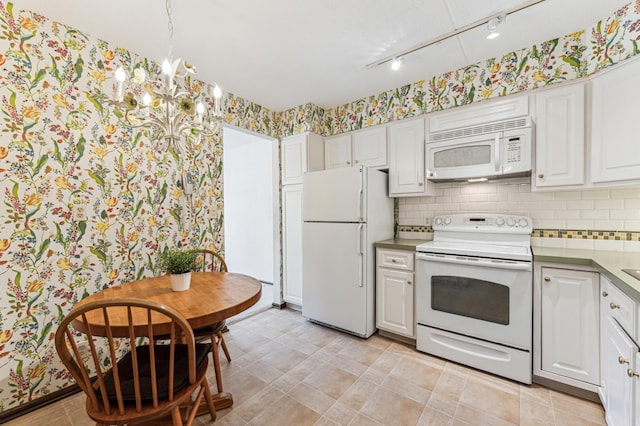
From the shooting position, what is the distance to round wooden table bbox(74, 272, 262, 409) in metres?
1.26

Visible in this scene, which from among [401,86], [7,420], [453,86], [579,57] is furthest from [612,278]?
[7,420]

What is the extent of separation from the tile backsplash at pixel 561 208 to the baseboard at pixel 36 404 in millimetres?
3298

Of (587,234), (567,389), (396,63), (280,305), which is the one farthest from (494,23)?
(280,305)

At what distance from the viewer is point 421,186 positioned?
2.73m

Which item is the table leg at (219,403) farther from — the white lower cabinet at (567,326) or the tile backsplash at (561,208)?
the tile backsplash at (561,208)

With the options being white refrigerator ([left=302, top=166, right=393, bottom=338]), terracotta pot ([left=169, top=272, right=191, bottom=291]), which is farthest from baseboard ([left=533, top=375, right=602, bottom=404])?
terracotta pot ([left=169, top=272, right=191, bottom=291])

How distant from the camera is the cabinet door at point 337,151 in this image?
3.31 meters

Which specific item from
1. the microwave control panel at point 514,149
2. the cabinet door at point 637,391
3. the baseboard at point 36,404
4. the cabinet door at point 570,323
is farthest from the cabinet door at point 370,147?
the baseboard at point 36,404

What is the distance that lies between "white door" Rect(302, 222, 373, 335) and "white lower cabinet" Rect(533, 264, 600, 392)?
1.32 meters

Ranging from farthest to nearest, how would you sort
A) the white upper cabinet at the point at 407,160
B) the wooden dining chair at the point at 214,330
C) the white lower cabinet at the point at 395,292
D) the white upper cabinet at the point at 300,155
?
1. the white upper cabinet at the point at 300,155
2. the white upper cabinet at the point at 407,160
3. the white lower cabinet at the point at 395,292
4. the wooden dining chair at the point at 214,330

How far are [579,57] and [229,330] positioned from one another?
12.8 ft

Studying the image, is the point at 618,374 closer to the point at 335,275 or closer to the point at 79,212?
the point at 335,275

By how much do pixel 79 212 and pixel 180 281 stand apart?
1015 millimetres

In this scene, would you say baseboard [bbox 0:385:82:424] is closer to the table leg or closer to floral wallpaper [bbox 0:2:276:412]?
floral wallpaper [bbox 0:2:276:412]
